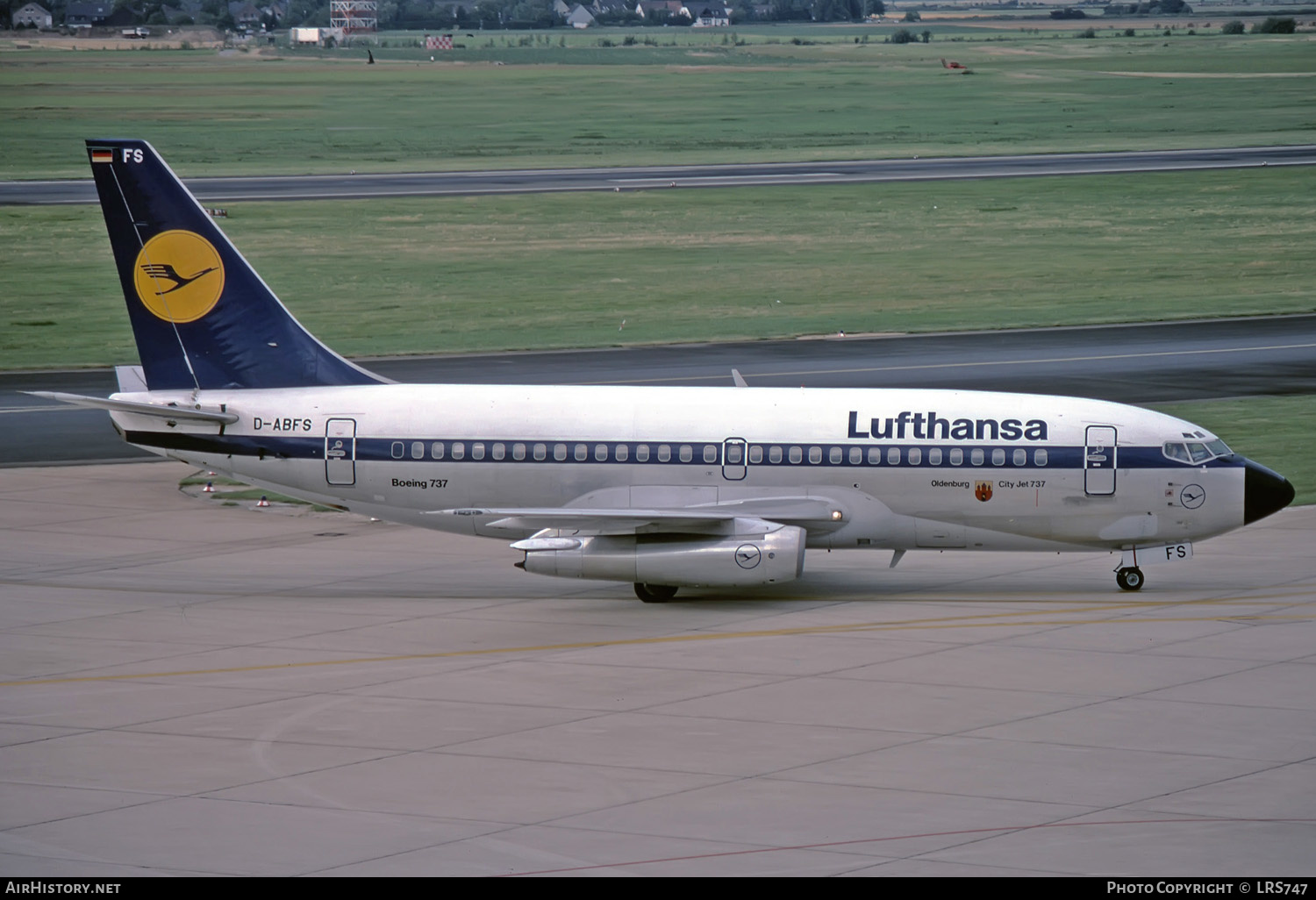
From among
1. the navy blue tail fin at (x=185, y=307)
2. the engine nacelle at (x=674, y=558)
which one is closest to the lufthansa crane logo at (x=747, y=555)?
the engine nacelle at (x=674, y=558)

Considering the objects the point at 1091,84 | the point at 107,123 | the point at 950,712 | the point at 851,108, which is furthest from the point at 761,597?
the point at 1091,84

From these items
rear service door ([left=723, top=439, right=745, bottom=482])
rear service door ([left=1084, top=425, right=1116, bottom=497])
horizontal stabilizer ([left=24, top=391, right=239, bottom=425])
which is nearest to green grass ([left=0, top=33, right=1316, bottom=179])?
horizontal stabilizer ([left=24, top=391, right=239, bottom=425])

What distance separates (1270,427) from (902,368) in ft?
45.6

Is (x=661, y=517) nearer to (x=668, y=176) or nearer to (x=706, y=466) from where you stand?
(x=706, y=466)

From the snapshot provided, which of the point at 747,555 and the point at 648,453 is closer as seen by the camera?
the point at 747,555

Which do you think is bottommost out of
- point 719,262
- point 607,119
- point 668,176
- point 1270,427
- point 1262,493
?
point 1270,427

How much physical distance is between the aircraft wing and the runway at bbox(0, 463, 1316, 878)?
5.33 feet

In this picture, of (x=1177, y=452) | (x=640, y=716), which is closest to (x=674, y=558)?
(x=640, y=716)

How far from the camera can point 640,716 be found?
1075 inches

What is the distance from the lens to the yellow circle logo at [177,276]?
37625mm

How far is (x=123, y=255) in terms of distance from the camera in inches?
1480

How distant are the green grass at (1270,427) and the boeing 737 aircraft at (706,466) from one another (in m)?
10.8

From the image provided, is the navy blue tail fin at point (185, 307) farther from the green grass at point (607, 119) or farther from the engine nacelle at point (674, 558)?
the green grass at point (607, 119)

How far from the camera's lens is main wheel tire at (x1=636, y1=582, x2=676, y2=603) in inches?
1404
